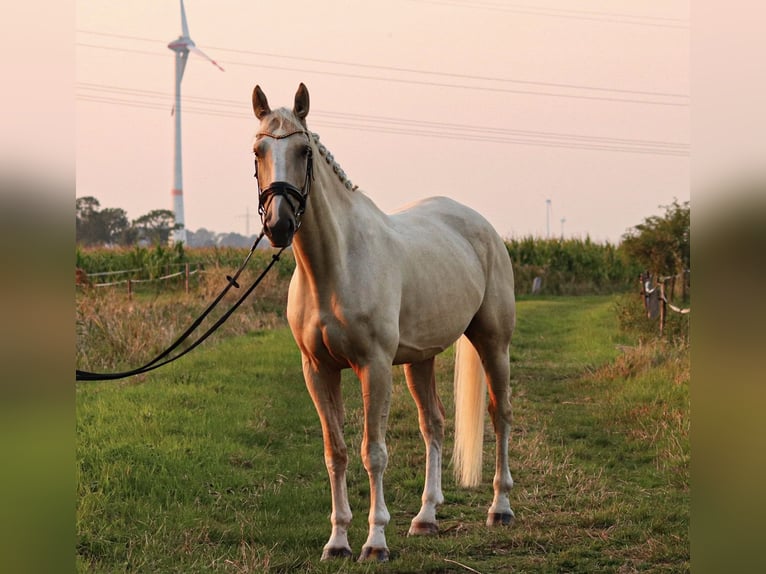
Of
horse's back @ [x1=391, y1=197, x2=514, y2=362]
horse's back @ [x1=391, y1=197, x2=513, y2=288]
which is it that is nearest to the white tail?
horse's back @ [x1=391, y1=197, x2=514, y2=362]

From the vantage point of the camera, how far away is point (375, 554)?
14.7 feet

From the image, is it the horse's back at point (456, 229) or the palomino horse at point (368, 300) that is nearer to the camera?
the palomino horse at point (368, 300)

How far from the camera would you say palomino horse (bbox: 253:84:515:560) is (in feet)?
13.4

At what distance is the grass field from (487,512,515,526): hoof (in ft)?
0.20

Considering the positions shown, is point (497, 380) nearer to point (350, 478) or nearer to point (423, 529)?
point (423, 529)

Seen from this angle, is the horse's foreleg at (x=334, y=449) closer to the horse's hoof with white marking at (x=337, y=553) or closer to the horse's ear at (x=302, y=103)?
the horse's hoof with white marking at (x=337, y=553)

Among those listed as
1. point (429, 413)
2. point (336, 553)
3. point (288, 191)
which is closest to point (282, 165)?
point (288, 191)

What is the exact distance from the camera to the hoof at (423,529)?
5.10 meters

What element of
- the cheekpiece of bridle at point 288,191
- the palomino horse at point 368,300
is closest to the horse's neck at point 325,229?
the palomino horse at point 368,300

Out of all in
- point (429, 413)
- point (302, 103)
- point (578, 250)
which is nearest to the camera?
point (302, 103)

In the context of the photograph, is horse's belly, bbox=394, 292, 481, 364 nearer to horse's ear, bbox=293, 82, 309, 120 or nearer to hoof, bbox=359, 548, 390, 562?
hoof, bbox=359, 548, 390, 562

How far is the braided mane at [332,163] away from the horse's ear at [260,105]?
0.27 metres

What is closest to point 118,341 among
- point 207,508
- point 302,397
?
point 302,397

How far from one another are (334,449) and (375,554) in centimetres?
62
